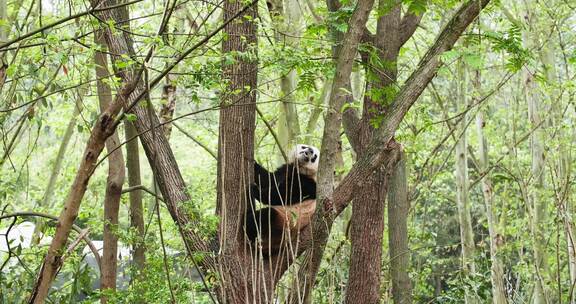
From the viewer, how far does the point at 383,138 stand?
4340 mm

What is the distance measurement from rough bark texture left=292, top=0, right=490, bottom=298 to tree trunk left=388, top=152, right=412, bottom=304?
2.35 m

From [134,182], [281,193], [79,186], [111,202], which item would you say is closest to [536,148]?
[281,193]

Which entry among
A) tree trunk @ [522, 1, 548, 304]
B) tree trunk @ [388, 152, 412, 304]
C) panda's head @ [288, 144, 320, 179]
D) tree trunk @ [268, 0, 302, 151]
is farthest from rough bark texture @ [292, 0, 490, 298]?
tree trunk @ [522, 1, 548, 304]

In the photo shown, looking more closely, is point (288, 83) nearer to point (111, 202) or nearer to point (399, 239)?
point (399, 239)

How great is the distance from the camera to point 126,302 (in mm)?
4844

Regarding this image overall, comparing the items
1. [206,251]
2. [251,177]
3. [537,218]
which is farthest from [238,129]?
[537,218]

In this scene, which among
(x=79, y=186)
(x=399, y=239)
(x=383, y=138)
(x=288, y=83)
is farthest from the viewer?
(x=288, y=83)

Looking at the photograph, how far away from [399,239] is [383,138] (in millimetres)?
2983

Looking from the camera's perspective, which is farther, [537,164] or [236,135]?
[537,164]

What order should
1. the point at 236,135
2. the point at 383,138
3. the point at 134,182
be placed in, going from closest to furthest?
the point at 383,138
the point at 236,135
the point at 134,182

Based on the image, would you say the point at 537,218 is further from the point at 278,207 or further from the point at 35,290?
the point at 35,290

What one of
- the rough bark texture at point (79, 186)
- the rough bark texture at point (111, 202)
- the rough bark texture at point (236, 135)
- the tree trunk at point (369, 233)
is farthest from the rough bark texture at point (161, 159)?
the tree trunk at point (369, 233)

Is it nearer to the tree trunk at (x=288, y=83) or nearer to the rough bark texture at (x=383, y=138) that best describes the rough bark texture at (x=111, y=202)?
the rough bark texture at (x=383, y=138)

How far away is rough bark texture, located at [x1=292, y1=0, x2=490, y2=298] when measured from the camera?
13.3 feet
